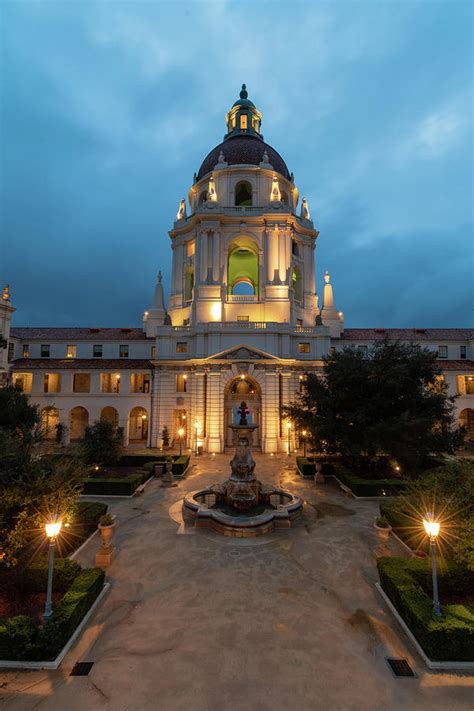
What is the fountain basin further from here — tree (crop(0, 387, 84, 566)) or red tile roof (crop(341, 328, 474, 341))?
red tile roof (crop(341, 328, 474, 341))

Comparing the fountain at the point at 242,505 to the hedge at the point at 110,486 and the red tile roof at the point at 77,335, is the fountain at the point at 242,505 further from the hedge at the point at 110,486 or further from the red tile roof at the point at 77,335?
the red tile roof at the point at 77,335

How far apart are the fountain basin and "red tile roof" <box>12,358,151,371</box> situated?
23.5m

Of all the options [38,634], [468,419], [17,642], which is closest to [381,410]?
[38,634]

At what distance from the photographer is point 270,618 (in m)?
9.50

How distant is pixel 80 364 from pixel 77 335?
565 centimetres

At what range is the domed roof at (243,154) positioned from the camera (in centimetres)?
4428

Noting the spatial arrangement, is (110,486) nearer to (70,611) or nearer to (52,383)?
(70,611)

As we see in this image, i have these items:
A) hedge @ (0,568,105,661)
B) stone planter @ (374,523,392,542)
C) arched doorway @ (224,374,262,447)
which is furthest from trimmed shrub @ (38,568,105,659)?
arched doorway @ (224,374,262,447)

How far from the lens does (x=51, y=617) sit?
842 cm

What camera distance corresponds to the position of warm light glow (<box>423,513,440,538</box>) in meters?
8.93

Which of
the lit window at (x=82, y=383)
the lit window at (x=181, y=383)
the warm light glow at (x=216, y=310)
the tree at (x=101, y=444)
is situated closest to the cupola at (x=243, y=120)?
→ the warm light glow at (x=216, y=310)

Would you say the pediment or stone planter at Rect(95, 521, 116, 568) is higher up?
the pediment

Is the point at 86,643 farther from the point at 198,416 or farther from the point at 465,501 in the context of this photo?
the point at 198,416

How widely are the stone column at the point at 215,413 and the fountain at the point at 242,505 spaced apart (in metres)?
13.7
